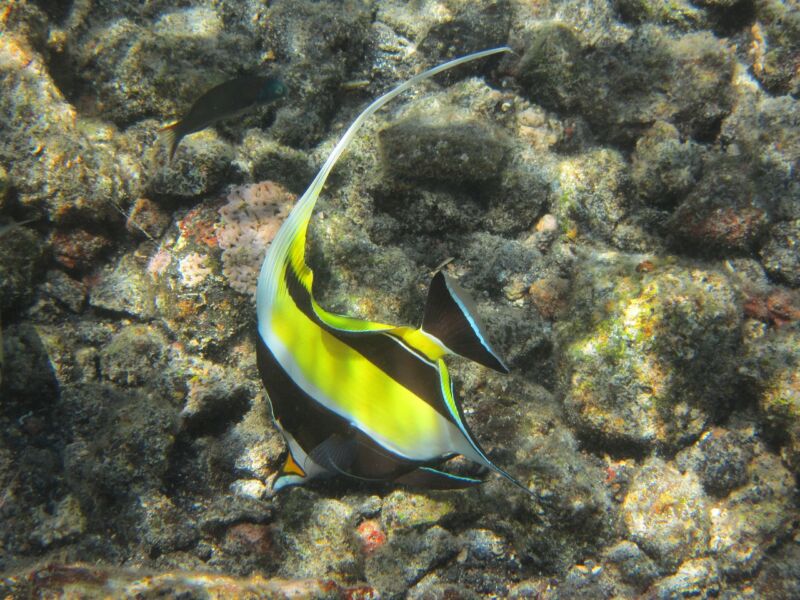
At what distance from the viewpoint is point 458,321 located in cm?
118

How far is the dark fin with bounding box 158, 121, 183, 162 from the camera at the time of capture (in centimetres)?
272

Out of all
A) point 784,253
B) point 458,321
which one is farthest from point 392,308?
point 784,253

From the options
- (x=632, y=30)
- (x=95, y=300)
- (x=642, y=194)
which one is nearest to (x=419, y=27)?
(x=632, y=30)

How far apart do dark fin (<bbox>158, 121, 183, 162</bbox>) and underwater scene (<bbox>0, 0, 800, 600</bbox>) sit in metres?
0.05

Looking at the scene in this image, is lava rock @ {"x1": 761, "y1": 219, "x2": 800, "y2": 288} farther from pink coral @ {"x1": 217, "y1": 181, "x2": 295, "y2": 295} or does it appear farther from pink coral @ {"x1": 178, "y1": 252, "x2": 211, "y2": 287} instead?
pink coral @ {"x1": 178, "y1": 252, "x2": 211, "y2": 287}

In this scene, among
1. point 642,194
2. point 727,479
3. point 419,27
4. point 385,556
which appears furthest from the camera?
point 419,27

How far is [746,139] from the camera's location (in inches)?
133

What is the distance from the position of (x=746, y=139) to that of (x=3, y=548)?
5.26 meters

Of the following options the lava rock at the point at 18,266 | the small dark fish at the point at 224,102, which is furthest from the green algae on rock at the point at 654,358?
the lava rock at the point at 18,266

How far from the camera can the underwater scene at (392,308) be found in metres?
1.80

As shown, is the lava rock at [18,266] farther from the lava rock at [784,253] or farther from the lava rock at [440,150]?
the lava rock at [784,253]

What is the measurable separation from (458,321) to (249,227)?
2.05 meters

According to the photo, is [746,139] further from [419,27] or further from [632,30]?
[419,27]

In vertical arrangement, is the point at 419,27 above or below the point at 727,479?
above
